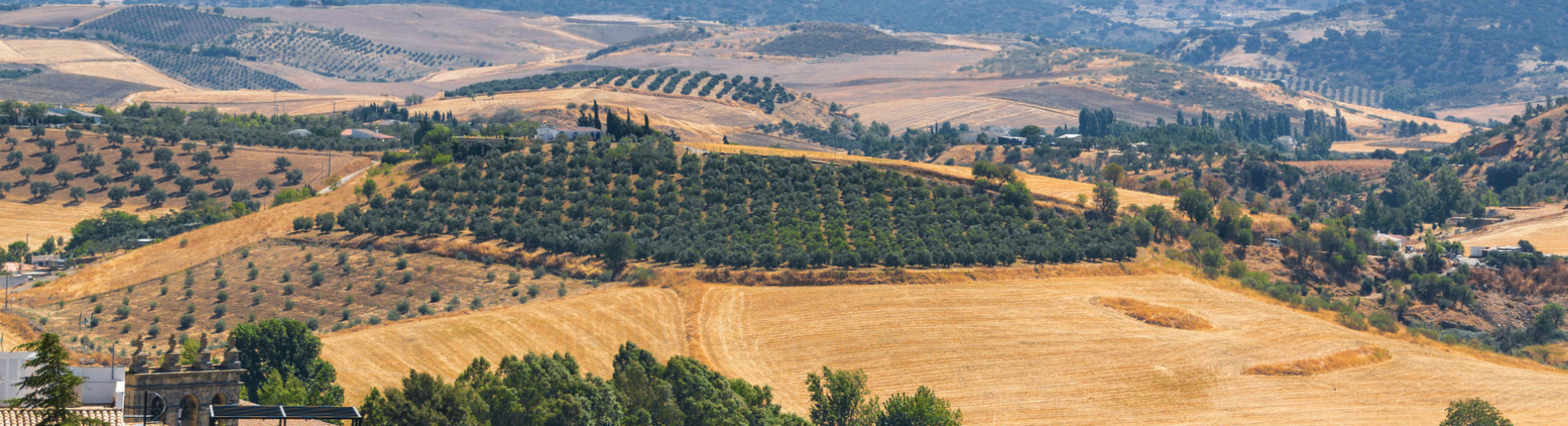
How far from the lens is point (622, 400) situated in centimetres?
7181

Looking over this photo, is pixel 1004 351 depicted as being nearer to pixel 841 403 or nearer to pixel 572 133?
pixel 841 403

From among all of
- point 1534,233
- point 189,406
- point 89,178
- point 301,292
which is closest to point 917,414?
point 189,406

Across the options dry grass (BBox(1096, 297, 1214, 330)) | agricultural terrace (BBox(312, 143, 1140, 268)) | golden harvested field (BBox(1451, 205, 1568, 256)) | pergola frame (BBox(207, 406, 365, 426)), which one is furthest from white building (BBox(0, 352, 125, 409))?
golden harvested field (BBox(1451, 205, 1568, 256))

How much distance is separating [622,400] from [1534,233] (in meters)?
129

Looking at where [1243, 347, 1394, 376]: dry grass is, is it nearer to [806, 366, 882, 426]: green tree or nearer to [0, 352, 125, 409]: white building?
[806, 366, 882, 426]: green tree

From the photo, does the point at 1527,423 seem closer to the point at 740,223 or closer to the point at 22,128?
the point at 740,223

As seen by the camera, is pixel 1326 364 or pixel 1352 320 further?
pixel 1352 320

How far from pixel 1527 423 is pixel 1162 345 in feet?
76.1

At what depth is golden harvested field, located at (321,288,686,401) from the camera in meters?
83.2

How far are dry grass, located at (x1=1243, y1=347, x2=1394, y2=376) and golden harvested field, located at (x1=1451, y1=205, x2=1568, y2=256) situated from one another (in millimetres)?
56213

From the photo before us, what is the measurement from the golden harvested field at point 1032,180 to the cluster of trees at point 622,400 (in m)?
69.4

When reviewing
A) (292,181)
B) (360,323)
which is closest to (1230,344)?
(360,323)

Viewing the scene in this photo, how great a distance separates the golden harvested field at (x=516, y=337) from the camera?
8325cm

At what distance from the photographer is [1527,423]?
97625mm
